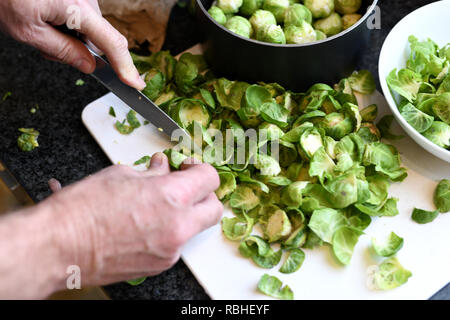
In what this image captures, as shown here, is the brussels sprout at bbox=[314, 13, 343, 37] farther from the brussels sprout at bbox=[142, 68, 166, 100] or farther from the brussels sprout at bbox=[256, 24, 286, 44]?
the brussels sprout at bbox=[142, 68, 166, 100]

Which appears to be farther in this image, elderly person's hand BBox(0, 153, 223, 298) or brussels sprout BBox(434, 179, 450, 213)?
brussels sprout BBox(434, 179, 450, 213)

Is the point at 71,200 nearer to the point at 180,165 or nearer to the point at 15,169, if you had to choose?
the point at 180,165

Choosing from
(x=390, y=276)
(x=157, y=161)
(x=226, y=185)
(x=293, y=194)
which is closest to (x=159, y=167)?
(x=157, y=161)

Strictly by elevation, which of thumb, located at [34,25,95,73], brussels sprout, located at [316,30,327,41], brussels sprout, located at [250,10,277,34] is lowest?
brussels sprout, located at [316,30,327,41]

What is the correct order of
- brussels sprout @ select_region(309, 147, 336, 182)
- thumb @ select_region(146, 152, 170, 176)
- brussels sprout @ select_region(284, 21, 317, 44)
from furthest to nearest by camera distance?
brussels sprout @ select_region(284, 21, 317, 44), brussels sprout @ select_region(309, 147, 336, 182), thumb @ select_region(146, 152, 170, 176)

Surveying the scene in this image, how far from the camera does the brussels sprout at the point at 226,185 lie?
1.02m

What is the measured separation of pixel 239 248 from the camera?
99 centimetres

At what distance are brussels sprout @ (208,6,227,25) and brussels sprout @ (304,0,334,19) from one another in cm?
22

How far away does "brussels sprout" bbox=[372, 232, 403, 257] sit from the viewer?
0.96m

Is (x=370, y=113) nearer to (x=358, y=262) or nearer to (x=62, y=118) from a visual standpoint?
(x=358, y=262)

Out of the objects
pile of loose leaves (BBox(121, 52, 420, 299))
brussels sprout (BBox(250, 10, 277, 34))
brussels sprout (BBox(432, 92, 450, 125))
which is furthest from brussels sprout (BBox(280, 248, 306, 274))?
brussels sprout (BBox(250, 10, 277, 34))

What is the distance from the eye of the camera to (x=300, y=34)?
1.10 metres

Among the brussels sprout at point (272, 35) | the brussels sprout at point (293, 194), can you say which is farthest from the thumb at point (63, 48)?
the brussels sprout at point (293, 194)
